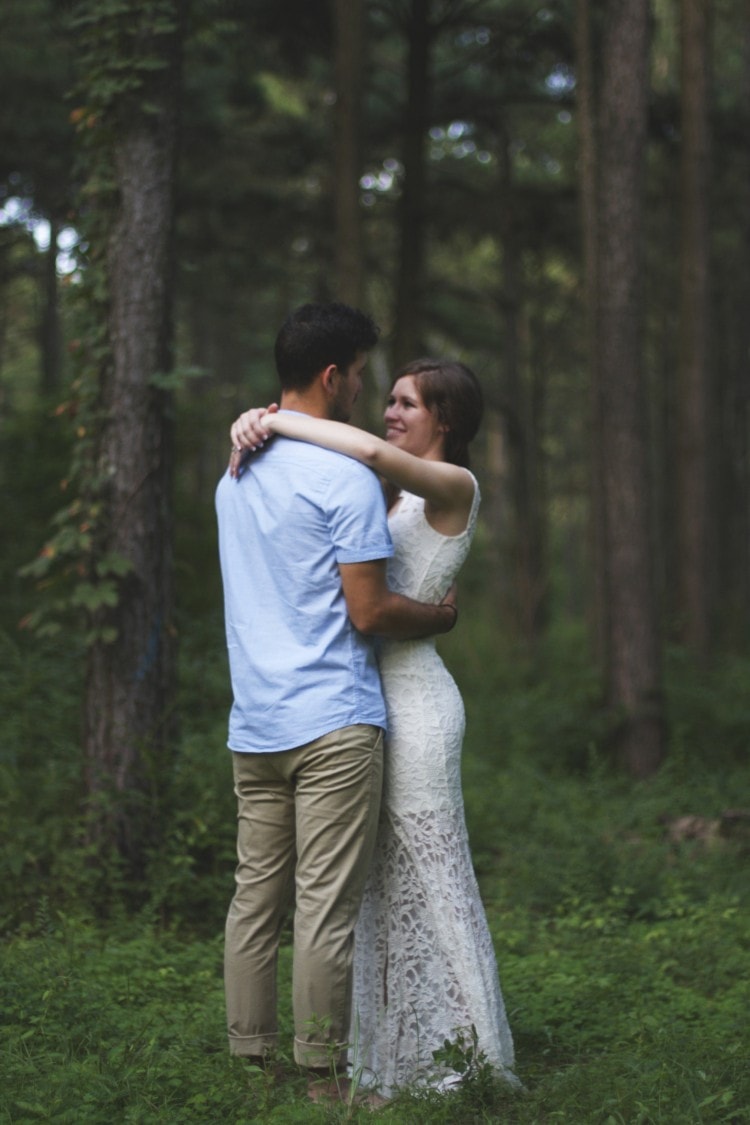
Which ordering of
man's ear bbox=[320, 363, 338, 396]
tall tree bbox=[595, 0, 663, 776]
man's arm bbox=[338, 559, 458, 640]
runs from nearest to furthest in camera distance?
man's arm bbox=[338, 559, 458, 640] < man's ear bbox=[320, 363, 338, 396] < tall tree bbox=[595, 0, 663, 776]

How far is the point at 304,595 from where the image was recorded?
3.65m

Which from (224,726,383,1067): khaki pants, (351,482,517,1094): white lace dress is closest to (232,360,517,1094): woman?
(351,482,517,1094): white lace dress

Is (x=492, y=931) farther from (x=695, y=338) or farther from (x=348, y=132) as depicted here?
(x=695, y=338)

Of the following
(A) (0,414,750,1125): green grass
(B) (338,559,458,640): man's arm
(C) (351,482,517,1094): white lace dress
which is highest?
(B) (338,559,458,640): man's arm

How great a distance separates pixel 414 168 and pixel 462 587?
9317mm

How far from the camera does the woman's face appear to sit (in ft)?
13.4

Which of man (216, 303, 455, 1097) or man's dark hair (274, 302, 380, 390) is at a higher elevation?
man's dark hair (274, 302, 380, 390)

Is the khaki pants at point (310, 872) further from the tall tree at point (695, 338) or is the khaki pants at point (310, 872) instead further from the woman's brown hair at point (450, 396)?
the tall tree at point (695, 338)

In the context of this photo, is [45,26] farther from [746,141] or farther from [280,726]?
[280,726]

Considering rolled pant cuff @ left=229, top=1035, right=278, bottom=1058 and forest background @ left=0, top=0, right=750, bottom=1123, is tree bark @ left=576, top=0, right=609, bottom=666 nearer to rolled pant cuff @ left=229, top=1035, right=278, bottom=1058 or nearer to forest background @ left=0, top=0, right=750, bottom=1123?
forest background @ left=0, top=0, right=750, bottom=1123

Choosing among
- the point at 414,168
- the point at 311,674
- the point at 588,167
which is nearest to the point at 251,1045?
the point at 311,674

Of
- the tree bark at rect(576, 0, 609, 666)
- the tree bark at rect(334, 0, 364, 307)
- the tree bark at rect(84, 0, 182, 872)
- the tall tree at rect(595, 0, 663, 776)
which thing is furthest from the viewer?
the tree bark at rect(576, 0, 609, 666)

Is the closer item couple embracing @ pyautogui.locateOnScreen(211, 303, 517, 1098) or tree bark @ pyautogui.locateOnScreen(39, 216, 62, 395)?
couple embracing @ pyautogui.locateOnScreen(211, 303, 517, 1098)

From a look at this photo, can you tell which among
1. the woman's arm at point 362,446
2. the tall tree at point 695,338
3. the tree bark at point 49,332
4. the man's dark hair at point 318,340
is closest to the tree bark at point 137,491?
the woman's arm at point 362,446
